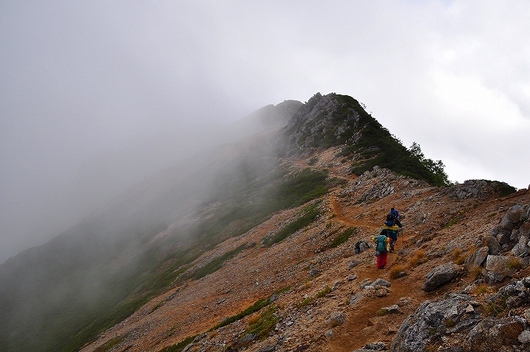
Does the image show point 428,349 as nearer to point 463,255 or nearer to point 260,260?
point 463,255

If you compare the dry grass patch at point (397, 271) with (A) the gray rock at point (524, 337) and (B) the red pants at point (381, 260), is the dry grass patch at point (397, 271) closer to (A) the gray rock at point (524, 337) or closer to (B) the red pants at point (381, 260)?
(B) the red pants at point (381, 260)

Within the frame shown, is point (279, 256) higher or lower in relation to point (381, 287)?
lower

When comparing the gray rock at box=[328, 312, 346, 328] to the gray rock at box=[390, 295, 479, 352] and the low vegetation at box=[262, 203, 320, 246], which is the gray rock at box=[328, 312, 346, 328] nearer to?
the gray rock at box=[390, 295, 479, 352]

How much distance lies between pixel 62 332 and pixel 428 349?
288 ft

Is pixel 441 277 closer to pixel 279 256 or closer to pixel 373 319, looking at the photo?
pixel 373 319

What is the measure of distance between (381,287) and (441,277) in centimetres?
280

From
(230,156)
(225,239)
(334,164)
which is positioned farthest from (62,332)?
(230,156)

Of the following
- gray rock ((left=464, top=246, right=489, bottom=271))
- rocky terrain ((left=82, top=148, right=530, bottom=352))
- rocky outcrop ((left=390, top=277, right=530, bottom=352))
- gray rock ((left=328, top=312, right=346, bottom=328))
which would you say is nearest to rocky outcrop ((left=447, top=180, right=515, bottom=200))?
rocky terrain ((left=82, top=148, right=530, bottom=352))

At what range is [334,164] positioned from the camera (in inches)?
2965

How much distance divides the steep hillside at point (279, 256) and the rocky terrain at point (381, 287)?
10 centimetres

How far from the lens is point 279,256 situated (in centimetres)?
3616

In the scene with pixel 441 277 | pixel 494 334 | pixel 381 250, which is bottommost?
pixel 441 277

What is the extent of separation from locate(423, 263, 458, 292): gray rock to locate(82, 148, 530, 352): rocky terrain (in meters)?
0.04

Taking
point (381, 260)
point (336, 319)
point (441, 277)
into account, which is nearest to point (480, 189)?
point (381, 260)
